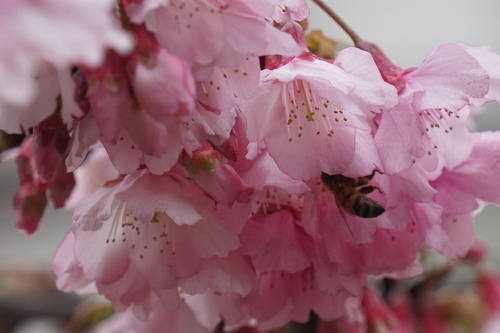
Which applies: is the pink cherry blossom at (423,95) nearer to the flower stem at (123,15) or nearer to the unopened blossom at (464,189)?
the unopened blossom at (464,189)

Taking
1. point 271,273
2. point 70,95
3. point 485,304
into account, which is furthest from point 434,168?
point 485,304

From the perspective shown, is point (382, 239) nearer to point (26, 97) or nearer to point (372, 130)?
point (372, 130)

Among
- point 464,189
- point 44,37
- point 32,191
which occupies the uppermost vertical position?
point 44,37

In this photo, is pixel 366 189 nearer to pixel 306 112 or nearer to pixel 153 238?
pixel 306 112

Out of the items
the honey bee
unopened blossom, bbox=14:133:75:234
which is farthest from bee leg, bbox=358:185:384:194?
unopened blossom, bbox=14:133:75:234

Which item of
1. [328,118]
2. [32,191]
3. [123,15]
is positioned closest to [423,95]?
[328,118]

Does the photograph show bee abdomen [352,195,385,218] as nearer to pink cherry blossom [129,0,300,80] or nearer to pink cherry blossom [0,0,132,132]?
pink cherry blossom [129,0,300,80]

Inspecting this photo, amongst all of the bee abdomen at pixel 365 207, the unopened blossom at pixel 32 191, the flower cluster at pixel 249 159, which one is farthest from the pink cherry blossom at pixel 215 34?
the unopened blossom at pixel 32 191
